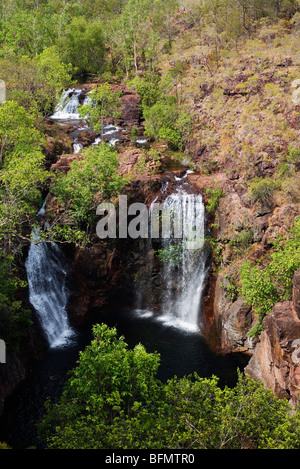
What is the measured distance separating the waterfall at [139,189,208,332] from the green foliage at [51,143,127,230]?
198 inches

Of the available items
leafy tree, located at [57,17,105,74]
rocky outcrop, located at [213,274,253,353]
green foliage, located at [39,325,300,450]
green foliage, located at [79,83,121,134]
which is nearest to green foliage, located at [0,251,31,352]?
green foliage, located at [39,325,300,450]

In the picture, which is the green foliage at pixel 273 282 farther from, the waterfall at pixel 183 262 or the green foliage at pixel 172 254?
the green foliage at pixel 172 254

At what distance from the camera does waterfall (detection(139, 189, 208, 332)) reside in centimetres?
3203

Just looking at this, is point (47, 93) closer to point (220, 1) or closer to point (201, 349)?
point (220, 1)

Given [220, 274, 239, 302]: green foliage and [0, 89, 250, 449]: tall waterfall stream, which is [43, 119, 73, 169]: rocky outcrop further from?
[220, 274, 239, 302]: green foliage

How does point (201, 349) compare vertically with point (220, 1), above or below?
below

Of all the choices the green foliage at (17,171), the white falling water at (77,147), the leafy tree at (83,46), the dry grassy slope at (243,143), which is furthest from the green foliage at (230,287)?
the leafy tree at (83,46)

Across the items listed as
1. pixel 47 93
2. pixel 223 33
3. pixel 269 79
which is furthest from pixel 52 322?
pixel 223 33

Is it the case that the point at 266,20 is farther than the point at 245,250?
Yes

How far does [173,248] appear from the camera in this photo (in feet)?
108

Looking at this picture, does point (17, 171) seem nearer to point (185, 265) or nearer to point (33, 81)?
point (185, 265)

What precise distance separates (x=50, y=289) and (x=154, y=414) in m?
19.0

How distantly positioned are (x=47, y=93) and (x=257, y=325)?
1409 inches

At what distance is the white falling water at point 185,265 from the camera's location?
32.0 meters
